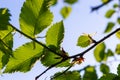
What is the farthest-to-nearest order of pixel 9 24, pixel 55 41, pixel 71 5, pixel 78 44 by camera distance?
1. pixel 71 5
2. pixel 78 44
3. pixel 55 41
4. pixel 9 24

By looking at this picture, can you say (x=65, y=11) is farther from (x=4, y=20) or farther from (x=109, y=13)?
(x=4, y=20)

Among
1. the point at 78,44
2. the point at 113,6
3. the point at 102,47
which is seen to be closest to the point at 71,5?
the point at 113,6

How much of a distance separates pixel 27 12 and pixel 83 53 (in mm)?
226

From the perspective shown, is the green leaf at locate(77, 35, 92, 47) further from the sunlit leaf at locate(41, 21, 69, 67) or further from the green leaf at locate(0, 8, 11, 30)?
the green leaf at locate(0, 8, 11, 30)

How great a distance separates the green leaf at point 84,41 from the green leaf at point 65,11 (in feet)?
9.44

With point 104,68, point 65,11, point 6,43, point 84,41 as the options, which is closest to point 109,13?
point 65,11

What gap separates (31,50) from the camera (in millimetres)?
996

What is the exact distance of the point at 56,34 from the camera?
3.32 feet

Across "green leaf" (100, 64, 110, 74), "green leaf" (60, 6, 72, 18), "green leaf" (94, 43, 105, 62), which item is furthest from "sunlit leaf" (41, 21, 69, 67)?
"green leaf" (60, 6, 72, 18)

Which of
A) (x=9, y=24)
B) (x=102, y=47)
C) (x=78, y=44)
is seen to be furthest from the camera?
(x=102, y=47)

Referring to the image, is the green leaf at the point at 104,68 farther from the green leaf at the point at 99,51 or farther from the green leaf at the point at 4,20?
the green leaf at the point at 4,20

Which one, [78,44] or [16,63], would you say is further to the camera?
[78,44]

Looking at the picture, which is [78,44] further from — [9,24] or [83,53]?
[9,24]

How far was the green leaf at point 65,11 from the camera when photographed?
4039mm
